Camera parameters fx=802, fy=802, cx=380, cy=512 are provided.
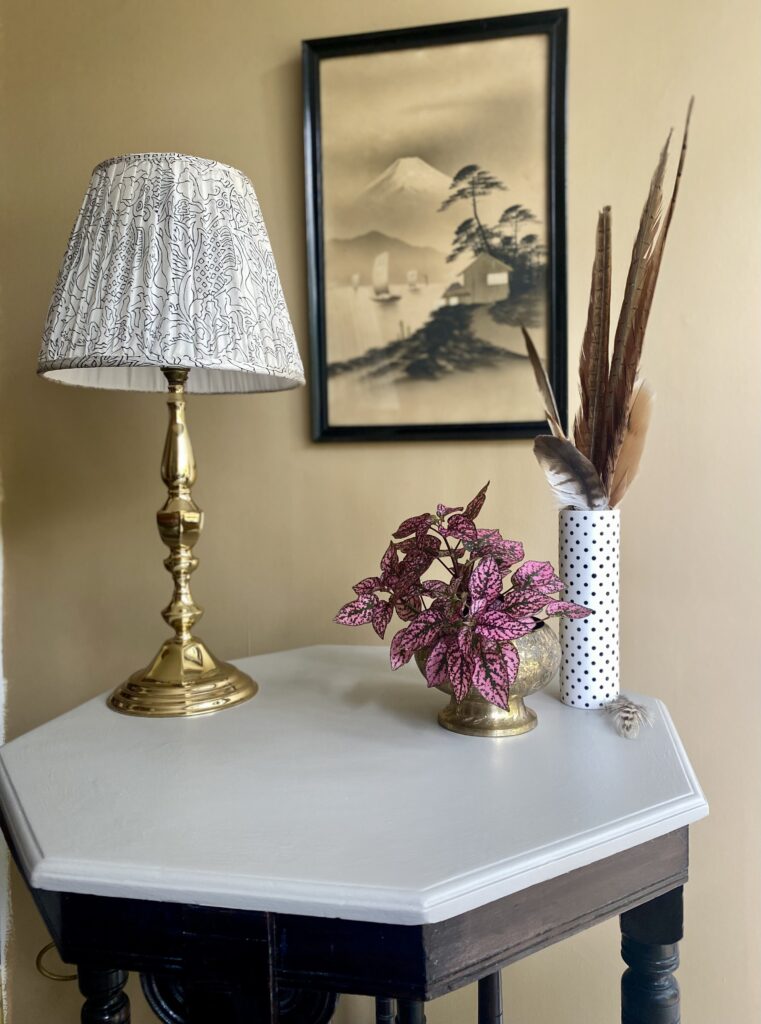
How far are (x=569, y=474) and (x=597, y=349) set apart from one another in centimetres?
16

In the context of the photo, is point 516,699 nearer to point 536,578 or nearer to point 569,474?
point 536,578

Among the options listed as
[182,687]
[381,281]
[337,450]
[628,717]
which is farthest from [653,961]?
[381,281]

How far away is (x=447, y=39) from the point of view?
123cm

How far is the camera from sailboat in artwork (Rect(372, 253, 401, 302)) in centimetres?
128

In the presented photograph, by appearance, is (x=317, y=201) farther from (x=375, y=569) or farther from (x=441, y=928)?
(x=441, y=928)

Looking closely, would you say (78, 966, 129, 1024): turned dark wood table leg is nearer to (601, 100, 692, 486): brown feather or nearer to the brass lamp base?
the brass lamp base

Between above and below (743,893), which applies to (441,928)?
above

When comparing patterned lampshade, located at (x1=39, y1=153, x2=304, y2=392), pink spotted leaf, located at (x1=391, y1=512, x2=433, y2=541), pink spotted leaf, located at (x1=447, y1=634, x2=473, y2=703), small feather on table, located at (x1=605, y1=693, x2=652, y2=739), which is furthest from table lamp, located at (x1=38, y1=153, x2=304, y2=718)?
small feather on table, located at (x1=605, y1=693, x2=652, y2=739)

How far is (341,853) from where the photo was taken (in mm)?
620

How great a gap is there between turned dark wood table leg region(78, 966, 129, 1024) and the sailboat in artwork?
0.98m

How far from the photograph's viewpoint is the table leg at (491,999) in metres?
1.12

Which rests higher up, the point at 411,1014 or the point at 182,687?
the point at 182,687

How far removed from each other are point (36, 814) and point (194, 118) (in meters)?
1.12

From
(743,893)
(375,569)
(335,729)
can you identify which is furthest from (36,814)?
(743,893)
